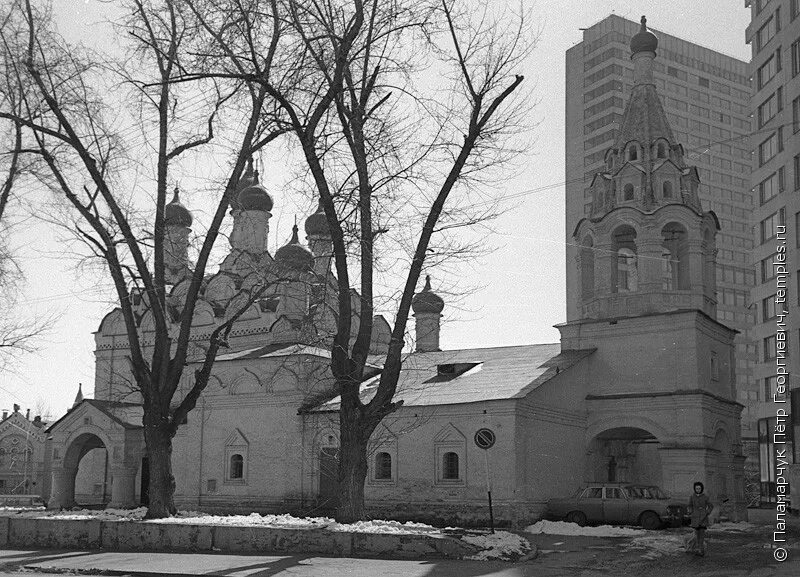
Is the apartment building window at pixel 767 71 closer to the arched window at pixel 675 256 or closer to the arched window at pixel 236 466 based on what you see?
the arched window at pixel 675 256

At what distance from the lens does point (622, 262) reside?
90.1 feet

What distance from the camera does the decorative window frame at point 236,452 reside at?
27.7 meters

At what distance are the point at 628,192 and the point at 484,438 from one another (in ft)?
29.3

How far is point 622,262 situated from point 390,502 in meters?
9.54

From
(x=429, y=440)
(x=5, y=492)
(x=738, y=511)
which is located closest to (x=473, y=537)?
(x=429, y=440)

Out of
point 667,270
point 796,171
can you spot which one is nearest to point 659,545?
point 667,270

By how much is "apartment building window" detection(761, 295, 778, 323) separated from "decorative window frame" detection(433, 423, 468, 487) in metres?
20.5

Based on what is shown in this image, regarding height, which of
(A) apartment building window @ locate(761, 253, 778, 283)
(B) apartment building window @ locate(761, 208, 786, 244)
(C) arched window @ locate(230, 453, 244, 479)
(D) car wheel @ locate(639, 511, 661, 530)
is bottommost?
(D) car wheel @ locate(639, 511, 661, 530)

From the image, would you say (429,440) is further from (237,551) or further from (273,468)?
(237,551)

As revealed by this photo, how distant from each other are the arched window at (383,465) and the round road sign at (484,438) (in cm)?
332

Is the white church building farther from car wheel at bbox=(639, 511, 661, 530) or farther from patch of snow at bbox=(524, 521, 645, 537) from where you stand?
car wheel at bbox=(639, 511, 661, 530)

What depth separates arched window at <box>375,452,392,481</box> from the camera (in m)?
25.6

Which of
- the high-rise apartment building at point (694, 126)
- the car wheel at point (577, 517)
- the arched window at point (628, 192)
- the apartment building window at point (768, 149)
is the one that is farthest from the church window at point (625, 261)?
the high-rise apartment building at point (694, 126)

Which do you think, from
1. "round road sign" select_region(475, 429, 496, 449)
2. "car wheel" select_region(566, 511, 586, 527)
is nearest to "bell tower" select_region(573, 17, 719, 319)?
"round road sign" select_region(475, 429, 496, 449)
